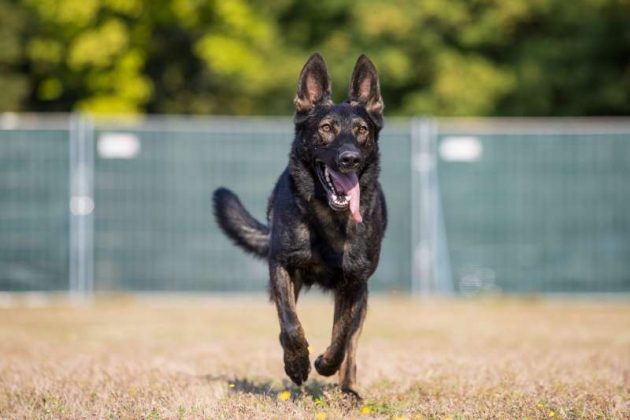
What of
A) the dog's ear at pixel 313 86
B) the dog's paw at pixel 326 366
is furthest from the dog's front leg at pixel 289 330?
the dog's ear at pixel 313 86

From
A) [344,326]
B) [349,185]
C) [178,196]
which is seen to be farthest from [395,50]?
[344,326]

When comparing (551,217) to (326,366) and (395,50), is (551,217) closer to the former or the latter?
(326,366)

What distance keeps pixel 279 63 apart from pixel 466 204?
46.9ft

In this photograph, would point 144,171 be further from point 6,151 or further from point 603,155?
point 603,155

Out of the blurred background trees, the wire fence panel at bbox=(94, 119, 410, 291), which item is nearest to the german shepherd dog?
the wire fence panel at bbox=(94, 119, 410, 291)

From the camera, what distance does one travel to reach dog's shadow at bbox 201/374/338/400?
6.12 metres

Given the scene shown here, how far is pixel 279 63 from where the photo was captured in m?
28.3

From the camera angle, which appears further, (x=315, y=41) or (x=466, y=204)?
(x=315, y=41)

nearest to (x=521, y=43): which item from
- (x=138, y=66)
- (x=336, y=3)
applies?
(x=336, y=3)

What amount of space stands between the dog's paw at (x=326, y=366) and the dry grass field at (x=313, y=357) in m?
0.12

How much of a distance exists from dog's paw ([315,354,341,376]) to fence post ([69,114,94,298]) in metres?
9.23

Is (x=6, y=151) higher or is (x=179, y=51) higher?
(x=179, y=51)

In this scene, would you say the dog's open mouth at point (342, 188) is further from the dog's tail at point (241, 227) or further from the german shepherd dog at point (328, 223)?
the dog's tail at point (241, 227)

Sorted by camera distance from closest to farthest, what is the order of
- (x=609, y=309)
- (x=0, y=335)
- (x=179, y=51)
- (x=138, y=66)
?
(x=0, y=335) < (x=609, y=309) < (x=138, y=66) < (x=179, y=51)
